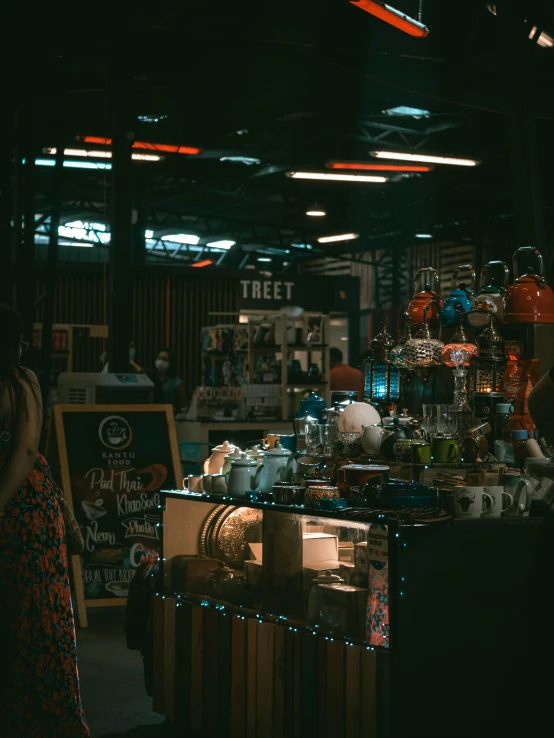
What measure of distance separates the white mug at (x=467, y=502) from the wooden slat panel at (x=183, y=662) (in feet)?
4.08

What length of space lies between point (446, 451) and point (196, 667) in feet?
4.20

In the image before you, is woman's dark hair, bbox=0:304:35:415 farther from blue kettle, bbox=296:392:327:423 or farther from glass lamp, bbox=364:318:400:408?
glass lamp, bbox=364:318:400:408

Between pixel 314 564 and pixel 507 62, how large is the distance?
184 inches

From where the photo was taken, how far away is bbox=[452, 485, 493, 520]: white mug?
3.11m

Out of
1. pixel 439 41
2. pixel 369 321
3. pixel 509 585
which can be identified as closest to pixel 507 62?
pixel 439 41

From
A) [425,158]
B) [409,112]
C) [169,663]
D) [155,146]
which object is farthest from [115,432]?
[425,158]

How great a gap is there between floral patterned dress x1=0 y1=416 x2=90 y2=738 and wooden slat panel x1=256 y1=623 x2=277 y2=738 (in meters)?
0.67

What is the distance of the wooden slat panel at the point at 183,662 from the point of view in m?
3.84

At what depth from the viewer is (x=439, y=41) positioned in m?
8.32

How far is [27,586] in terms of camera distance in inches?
121

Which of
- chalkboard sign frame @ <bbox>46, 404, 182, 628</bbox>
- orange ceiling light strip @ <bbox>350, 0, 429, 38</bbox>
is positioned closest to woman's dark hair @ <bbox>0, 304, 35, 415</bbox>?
chalkboard sign frame @ <bbox>46, 404, 182, 628</bbox>

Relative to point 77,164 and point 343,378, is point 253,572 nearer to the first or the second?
point 343,378

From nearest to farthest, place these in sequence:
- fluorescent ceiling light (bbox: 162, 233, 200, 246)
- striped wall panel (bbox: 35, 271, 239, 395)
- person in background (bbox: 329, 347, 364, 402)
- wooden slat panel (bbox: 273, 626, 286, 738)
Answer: wooden slat panel (bbox: 273, 626, 286, 738), person in background (bbox: 329, 347, 364, 402), striped wall panel (bbox: 35, 271, 239, 395), fluorescent ceiling light (bbox: 162, 233, 200, 246)

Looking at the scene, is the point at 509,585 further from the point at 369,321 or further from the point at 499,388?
the point at 369,321
